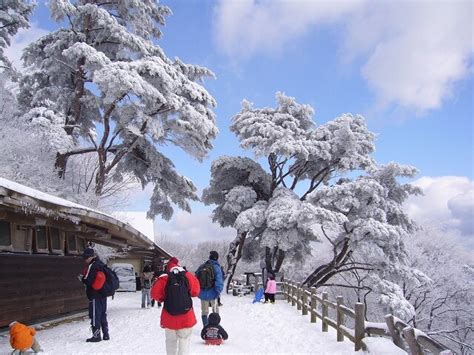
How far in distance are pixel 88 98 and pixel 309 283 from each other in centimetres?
1630

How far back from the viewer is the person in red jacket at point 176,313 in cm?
584

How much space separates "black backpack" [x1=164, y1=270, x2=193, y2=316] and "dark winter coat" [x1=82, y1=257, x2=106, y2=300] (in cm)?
296

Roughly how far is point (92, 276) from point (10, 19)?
13.4m

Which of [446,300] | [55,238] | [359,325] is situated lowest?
[446,300]

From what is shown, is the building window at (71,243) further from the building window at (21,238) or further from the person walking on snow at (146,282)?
the person walking on snow at (146,282)

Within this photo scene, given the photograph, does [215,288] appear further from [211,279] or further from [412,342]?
[412,342]

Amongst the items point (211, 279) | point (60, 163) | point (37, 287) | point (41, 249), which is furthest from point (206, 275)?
point (60, 163)

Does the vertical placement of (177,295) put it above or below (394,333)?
above

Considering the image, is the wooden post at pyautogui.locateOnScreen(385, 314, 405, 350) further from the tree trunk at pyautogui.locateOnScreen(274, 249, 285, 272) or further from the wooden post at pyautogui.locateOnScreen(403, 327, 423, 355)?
the tree trunk at pyautogui.locateOnScreen(274, 249, 285, 272)

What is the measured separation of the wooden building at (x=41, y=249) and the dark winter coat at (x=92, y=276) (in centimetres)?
90

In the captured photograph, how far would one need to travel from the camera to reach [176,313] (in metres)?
5.82

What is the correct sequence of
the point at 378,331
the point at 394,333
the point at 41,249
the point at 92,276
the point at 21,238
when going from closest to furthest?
1. the point at 394,333
2. the point at 378,331
3. the point at 92,276
4. the point at 21,238
5. the point at 41,249

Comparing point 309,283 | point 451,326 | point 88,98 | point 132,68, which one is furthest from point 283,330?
point 451,326

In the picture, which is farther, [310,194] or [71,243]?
[310,194]
